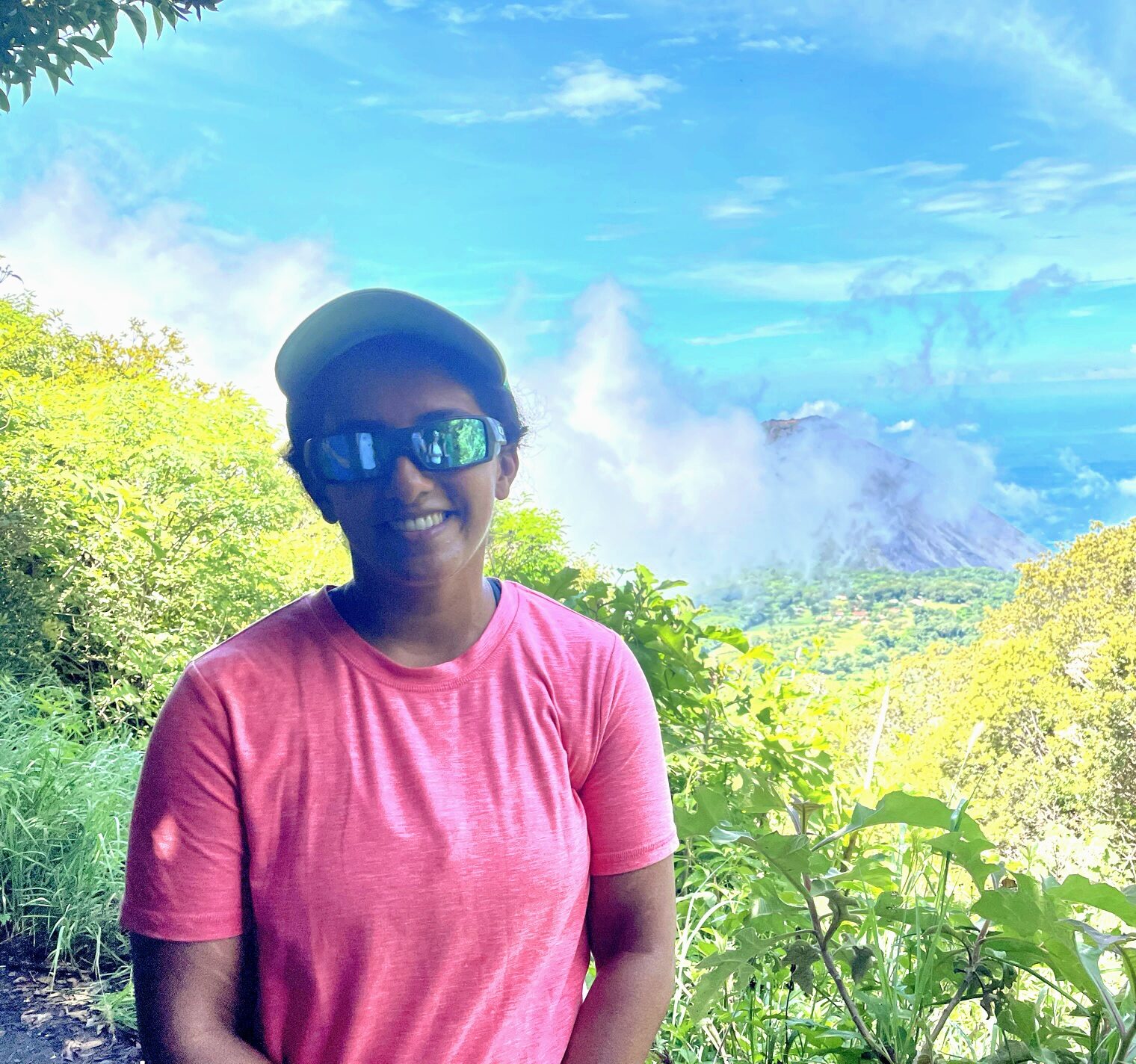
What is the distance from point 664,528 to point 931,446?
2709 mm

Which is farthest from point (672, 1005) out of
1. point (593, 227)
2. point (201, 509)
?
point (593, 227)

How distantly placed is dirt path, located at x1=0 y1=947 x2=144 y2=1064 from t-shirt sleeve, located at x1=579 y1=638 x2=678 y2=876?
4.22 ft

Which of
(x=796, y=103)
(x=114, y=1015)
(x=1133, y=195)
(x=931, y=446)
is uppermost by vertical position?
(x=796, y=103)

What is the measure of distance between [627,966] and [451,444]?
1.43 ft

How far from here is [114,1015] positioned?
1942mm

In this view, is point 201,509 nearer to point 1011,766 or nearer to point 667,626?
point 667,626

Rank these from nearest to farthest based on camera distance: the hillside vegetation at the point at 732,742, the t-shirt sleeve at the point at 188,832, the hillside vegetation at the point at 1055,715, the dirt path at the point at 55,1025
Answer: the t-shirt sleeve at the point at 188,832 → the hillside vegetation at the point at 732,742 → the dirt path at the point at 55,1025 → the hillside vegetation at the point at 1055,715

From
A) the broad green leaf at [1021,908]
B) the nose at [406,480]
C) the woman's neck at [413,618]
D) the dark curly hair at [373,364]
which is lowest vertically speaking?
the broad green leaf at [1021,908]

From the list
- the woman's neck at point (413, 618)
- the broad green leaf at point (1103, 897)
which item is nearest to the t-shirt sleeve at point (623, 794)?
the woman's neck at point (413, 618)

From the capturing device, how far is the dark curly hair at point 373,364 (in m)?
0.94

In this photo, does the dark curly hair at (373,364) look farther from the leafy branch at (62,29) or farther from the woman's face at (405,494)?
the leafy branch at (62,29)

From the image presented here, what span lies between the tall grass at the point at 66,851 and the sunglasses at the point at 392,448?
1.34m

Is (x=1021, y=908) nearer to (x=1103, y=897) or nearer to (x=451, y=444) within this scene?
(x=1103, y=897)

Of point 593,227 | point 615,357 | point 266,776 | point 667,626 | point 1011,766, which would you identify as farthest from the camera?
point 593,227
